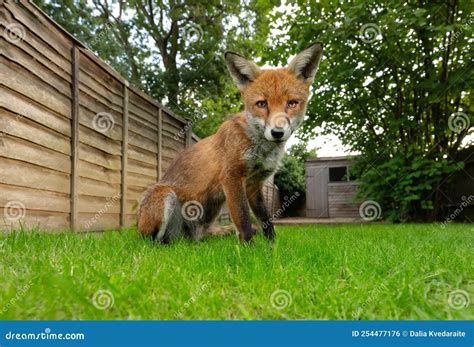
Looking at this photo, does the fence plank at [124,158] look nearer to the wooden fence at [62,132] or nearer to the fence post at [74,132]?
the wooden fence at [62,132]

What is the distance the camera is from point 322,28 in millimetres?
7504


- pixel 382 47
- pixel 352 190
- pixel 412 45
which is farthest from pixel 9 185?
pixel 352 190

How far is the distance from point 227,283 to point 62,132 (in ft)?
11.7

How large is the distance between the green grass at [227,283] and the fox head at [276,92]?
111cm

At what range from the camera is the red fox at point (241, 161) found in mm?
3111

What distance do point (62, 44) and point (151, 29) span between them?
11878 millimetres

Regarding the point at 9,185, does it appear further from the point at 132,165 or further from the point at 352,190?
the point at 352,190

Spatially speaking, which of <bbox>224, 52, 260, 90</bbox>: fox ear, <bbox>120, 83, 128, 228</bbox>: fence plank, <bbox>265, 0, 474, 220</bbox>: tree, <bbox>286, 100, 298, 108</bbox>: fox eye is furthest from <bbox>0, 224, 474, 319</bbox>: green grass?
<bbox>265, 0, 474, 220</bbox>: tree

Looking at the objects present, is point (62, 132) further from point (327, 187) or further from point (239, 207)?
point (327, 187)

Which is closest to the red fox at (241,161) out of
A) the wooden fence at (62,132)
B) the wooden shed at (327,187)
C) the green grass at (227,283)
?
the green grass at (227,283)

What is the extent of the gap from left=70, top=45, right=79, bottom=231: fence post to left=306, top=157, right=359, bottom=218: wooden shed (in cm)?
1534

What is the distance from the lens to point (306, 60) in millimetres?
3396

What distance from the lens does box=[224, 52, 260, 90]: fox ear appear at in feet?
11.1

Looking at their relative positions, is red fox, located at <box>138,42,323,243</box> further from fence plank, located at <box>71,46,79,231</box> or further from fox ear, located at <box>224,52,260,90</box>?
fence plank, located at <box>71,46,79,231</box>
